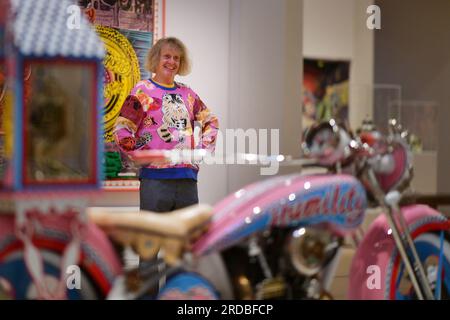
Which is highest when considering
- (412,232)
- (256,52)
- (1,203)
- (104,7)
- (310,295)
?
(104,7)

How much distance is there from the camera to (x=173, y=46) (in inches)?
60.4

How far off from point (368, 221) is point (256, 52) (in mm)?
489

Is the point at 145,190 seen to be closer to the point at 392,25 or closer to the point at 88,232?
the point at 88,232

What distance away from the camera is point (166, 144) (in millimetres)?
1422

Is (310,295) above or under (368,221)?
under

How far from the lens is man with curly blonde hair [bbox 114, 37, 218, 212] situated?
1420 millimetres

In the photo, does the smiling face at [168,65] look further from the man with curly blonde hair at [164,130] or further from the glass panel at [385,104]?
the glass panel at [385,104]

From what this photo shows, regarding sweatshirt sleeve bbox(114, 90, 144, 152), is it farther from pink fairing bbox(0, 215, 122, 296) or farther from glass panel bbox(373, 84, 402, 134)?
glass panel bbox(373, 84, 402, 134)

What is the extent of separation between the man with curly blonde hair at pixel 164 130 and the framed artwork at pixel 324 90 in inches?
10.5

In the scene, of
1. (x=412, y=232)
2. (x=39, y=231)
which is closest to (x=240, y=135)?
Result: (x=412, y=232)

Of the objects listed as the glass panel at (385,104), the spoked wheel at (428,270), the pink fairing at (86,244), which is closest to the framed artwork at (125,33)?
the pink fairing at (86,244)

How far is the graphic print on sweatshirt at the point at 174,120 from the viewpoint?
143 cm

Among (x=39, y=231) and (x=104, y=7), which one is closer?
(x=39, y=231)

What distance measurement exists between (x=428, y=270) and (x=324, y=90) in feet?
1.69
